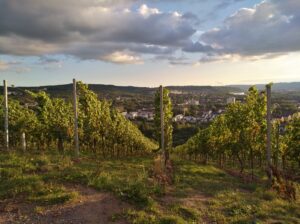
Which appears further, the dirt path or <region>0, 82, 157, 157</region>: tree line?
<region>0, 82, 157, 157</region>: tree line

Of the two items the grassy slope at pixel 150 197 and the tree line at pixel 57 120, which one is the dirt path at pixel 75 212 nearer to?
the grassy slope at pixel 150 197

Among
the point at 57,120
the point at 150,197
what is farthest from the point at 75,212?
the point at 57,120

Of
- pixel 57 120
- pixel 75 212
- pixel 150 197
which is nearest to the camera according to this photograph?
pixel 75 212

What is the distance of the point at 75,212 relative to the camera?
9195 millimetres

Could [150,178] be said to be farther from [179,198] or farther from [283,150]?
[283,150]

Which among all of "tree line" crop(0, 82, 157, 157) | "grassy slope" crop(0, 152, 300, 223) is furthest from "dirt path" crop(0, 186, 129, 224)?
"tree line" crop(0, 82, 157, 157)

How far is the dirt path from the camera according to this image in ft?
28.6

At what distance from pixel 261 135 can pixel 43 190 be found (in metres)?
14.7

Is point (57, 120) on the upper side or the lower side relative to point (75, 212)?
upper

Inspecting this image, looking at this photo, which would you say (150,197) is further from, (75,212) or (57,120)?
(57,120)

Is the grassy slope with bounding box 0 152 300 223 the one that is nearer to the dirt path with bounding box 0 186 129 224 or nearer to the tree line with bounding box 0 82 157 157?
the dirt path with bounding box 0 186 129 224

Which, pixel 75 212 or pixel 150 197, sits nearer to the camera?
pixel 75 212

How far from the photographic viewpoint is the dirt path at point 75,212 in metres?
8.71

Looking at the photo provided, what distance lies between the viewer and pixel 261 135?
21062 millimetres
